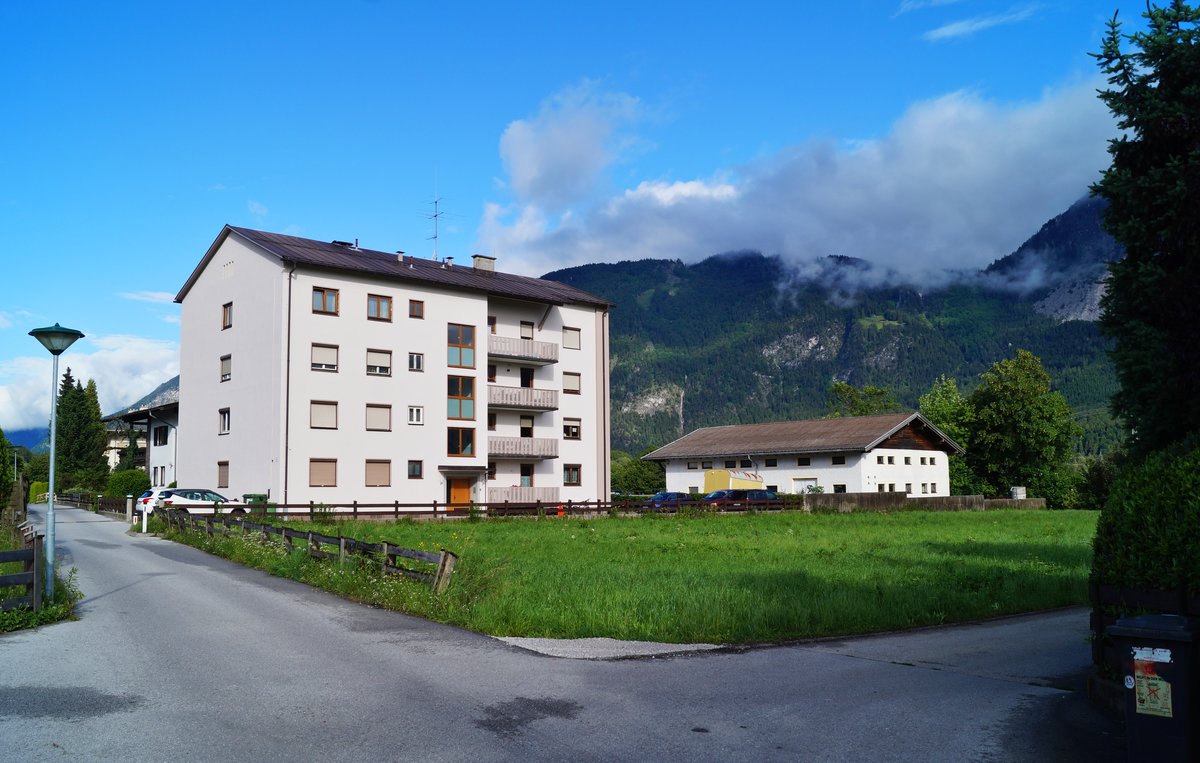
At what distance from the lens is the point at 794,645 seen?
1141 centimetres

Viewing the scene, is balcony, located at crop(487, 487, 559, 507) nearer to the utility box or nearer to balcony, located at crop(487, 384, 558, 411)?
balcony, located at crop(487, 384, 558, 411)

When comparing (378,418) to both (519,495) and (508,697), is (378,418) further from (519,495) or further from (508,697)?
(508,697)

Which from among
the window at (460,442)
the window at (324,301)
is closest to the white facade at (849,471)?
the window at (460,442)

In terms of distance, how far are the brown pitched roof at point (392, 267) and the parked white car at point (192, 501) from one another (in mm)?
11091

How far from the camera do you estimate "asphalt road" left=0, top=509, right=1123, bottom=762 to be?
22.2 ft

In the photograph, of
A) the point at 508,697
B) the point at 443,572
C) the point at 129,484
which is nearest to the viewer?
the point at 508,697

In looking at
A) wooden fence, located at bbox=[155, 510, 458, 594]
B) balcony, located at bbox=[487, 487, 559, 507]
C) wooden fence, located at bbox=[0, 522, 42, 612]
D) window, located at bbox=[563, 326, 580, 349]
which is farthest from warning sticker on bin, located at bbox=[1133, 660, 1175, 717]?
window, located at bbox=[563, 326, 580, 349]

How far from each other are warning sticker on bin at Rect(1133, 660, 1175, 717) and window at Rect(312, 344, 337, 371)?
1570 inches

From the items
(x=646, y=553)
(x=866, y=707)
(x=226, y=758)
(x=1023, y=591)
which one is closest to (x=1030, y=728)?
(x=866, y=707)

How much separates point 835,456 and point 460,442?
30.5m

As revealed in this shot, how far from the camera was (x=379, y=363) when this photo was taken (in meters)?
44.5

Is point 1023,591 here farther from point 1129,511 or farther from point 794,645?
point 1129,511

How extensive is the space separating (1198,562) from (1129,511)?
2.87ft

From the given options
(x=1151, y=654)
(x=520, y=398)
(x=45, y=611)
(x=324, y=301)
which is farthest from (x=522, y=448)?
(x=1151, y=654)
